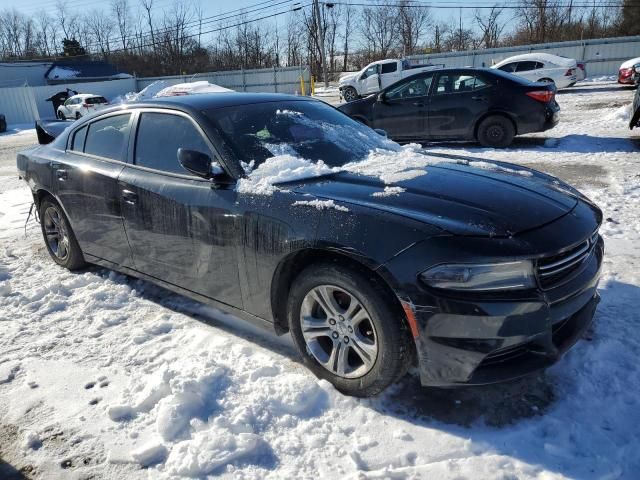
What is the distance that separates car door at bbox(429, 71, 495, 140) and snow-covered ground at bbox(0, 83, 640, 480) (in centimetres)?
619

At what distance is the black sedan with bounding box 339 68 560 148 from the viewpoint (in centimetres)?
920

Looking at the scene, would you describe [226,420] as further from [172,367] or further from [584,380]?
[584,380]

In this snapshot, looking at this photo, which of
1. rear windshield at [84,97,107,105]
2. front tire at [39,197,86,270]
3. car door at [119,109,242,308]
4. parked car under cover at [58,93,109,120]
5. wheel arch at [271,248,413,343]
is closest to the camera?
wheel arch at [271,248,413,343]

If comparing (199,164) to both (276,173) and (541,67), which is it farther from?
(541,67)

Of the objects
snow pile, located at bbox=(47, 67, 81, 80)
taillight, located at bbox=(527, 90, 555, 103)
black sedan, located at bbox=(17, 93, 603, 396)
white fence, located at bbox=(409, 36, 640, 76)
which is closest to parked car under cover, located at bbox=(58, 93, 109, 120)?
white fence, located at bbox=(409, 36, 640, 76)

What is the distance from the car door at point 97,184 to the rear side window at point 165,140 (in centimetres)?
22

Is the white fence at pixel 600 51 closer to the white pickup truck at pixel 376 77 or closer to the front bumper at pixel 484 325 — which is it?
the white pickup truck at pixel 376 77

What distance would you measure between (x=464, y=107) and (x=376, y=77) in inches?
586

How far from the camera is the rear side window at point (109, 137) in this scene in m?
3.93

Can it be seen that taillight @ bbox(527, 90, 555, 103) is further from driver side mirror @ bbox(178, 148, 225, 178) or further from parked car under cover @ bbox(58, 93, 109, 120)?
parked car under cover @ bbox(58, 93, 109, 120)

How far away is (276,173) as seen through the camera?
10.1 feet

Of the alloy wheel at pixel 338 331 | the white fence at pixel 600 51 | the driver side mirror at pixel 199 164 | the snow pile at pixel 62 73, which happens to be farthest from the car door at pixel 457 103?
the snow pile at pixel 62 73

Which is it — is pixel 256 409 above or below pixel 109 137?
below

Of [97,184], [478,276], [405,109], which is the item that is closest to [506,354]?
[478,276]
